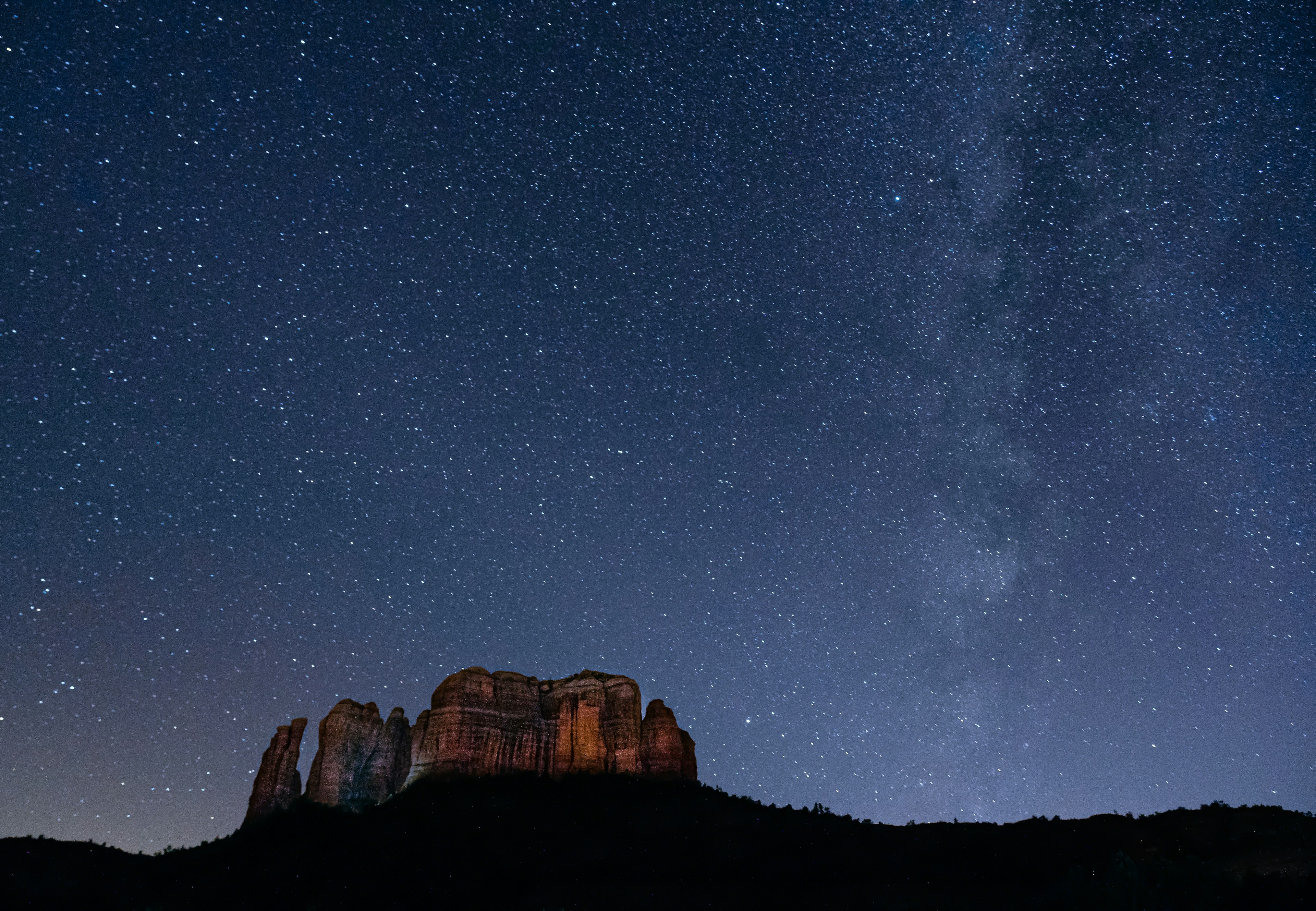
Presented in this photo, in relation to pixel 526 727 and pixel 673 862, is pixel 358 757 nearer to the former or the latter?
pixel 526 727

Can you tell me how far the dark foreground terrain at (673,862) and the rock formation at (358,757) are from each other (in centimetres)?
271

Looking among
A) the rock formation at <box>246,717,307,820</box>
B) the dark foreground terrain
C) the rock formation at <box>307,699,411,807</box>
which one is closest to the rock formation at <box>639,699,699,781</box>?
the dark foreground terrain

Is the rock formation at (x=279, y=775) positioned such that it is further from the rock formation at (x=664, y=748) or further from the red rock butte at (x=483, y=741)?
the rock formation at (x=664, y=748)

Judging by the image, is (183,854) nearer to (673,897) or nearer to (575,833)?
(575,833)

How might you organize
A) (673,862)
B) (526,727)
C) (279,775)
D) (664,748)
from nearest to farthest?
(673,862)
(279,775)
(664,748)
(526,727)

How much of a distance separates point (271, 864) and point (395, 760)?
62.1 ft

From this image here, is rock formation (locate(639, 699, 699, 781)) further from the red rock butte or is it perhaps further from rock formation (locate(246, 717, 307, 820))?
rock formation (locate(246, 717, 307, 820))

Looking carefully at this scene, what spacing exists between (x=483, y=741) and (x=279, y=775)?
17.7 metres

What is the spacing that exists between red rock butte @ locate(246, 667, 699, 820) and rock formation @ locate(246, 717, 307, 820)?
86 mm

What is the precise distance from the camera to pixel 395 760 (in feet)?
227

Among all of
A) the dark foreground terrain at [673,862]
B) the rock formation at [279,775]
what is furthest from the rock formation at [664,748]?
the rock formation at [279,775]

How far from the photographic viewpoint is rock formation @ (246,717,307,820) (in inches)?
2552

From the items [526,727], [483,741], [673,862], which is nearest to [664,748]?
[526,727]

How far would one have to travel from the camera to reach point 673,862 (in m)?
47.9
